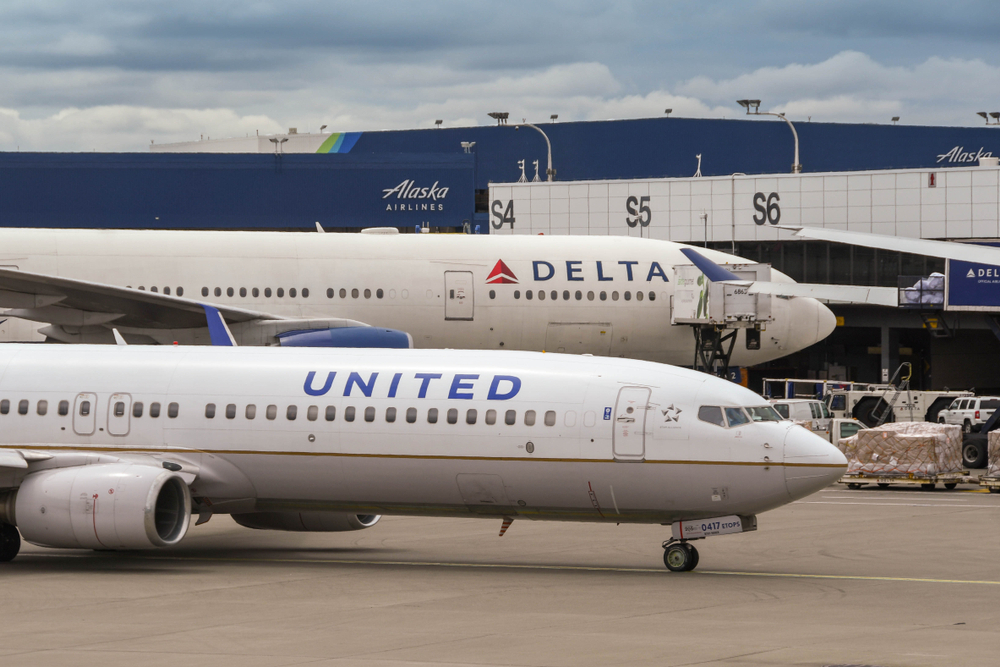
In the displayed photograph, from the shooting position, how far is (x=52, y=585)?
19516mm

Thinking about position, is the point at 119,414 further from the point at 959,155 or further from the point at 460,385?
the point at 959,155

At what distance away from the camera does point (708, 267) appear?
36500 millimetres

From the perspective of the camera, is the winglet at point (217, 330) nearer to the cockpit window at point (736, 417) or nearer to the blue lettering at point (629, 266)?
the blue lettering at point (629, 266)

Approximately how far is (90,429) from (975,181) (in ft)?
141

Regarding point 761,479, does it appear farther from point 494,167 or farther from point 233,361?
point 494,167

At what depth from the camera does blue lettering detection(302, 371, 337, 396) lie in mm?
21641

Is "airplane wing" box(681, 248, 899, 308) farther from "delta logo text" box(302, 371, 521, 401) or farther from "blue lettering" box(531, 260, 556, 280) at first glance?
"delta logo text" box(302, 371, 521, 401)

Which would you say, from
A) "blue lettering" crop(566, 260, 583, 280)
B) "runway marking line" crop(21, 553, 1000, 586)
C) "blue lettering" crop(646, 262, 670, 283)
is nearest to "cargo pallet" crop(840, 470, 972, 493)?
"blue lettering" crop(646, 262, 670, 283)

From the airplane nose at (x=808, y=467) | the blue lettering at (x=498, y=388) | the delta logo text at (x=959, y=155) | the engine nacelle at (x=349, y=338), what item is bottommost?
the airplane nose at (x=808, y=467)

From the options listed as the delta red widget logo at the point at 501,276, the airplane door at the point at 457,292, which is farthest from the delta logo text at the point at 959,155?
the airplane door at the point at 457,292

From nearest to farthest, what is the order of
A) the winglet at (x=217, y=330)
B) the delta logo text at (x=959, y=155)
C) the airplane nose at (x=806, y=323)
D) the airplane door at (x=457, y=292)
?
the winglet at (x=217, y=330)
the airplane door at (x=457, y=292)
the airplane nose at (x=806, y=323)
the delta logo text at (x=959, y=155)

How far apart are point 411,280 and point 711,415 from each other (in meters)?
17.0

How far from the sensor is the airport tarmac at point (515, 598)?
14094 millimetres

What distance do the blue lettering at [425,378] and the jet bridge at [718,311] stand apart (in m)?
16.4
